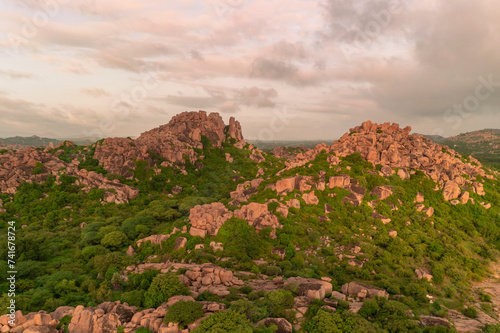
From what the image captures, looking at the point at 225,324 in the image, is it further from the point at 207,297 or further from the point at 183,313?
the point at 207,297

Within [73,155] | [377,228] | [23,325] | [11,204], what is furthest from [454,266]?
[73,155]

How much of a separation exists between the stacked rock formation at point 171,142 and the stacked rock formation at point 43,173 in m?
11.0

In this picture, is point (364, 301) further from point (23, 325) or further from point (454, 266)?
point (23, 325)

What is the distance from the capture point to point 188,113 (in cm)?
15362

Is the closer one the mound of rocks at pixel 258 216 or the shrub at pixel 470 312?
the shrub at pixel 470 312

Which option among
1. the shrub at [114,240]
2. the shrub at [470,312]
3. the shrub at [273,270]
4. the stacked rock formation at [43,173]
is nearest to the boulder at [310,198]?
the shrub at [273,270]

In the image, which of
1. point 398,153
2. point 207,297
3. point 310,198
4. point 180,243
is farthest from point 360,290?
point 398,153

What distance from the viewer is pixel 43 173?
91.0m

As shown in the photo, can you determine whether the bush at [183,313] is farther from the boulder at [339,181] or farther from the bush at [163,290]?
the boulder at [339,181]

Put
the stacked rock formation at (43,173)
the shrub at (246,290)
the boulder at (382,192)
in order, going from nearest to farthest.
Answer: the shrub at (246,290) < the boulder at (382,192) < the stacked rock formation at (43,173)

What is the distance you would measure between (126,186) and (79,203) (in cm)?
1745

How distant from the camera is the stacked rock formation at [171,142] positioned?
10988 cm

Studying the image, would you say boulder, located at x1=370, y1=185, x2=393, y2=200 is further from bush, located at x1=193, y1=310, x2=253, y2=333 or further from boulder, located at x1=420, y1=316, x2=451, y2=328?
bush, located at x1=193, y1=310, x2=253, y2=333

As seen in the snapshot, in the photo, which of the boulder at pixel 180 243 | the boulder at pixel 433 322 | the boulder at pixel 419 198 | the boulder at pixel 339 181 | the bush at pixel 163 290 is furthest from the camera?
the boulder at pixel 419 198
